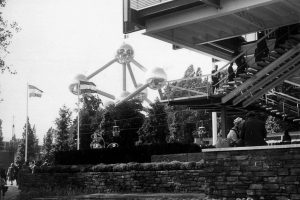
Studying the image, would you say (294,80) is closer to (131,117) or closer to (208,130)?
(131,117)

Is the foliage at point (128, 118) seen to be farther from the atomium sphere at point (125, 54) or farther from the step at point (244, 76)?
the step at point (244, 76)

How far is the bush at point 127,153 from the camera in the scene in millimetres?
24109

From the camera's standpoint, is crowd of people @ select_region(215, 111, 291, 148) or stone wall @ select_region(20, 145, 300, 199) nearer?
stone wall @ select_region(20, 145, 300, 199)

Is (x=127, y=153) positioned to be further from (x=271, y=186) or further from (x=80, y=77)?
(x=80, y=77)

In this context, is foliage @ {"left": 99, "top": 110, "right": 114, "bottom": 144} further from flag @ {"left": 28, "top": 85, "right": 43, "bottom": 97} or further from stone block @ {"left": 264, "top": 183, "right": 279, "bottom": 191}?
stone block @ {"left": 264, "top": 183, "right": 279, "bottom": 191}

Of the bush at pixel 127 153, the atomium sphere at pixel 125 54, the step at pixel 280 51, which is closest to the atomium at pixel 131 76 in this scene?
the atomium sphere at pixel 125 54

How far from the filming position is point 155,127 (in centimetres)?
4738

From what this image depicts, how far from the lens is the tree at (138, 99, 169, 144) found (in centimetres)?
4719

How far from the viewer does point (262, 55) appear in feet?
72.5

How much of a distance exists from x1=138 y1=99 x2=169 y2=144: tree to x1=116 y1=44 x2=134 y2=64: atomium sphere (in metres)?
27.3

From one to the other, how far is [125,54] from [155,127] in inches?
1216

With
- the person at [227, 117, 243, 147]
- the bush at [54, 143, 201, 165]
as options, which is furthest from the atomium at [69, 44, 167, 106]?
the person at [227, 117, 243, 147]

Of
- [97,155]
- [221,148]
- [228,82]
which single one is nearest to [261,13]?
[228,82]

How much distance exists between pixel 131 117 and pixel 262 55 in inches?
1496
